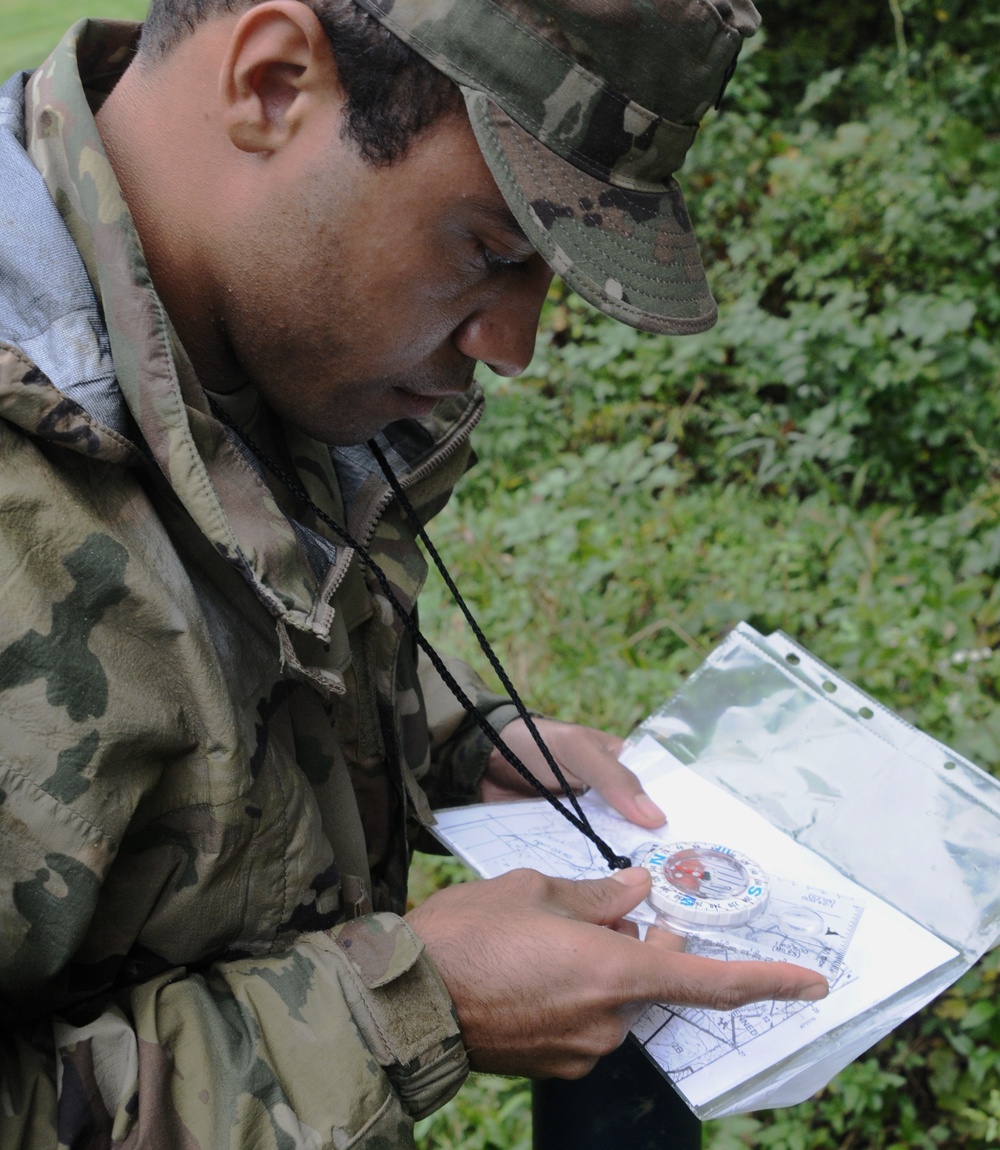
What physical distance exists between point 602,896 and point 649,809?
29cm

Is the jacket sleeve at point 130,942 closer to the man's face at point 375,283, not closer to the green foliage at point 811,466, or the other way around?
the man's face at point 375,283

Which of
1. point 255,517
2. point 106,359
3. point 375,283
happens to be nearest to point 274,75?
point 375,283

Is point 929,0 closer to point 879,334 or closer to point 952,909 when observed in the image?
point 879,334

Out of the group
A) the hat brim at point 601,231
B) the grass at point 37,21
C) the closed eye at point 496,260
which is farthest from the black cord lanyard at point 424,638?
the grass at point 37,21

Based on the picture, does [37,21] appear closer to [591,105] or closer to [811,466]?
[811,466]

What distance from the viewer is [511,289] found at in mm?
1367

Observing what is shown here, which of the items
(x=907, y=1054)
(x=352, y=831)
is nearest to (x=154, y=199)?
(x=352, y=831)

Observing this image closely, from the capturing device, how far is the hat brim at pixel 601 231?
3.82ft

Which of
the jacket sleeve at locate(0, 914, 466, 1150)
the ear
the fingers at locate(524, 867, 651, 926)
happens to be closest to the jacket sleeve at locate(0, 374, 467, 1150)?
the jacket sleeve at locate(0, 914, 466, 1150)

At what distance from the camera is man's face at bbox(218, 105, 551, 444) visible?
1.22m

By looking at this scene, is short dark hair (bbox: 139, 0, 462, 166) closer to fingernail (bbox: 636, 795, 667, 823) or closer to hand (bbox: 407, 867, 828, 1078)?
hand (bbox: 407, 867, 828, 1078)

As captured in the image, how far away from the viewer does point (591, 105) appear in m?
1.20

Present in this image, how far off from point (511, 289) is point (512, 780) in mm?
836

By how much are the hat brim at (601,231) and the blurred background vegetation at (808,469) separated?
5.42ft
